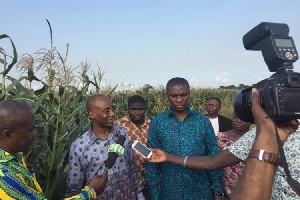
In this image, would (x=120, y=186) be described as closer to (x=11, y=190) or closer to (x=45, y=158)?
(x=45, y=158)

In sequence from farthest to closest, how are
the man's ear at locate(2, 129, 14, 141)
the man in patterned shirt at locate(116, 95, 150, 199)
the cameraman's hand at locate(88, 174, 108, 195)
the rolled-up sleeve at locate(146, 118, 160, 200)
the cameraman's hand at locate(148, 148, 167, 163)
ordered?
1. the man in patterned shirt at locate(116, 95, 150, 199)
2. the rolled-up sleeve at locate(146, 118, 160, 200)
3. the cameraman's hand at locate(148, 148, 167, 163)
4. the cameraman's hand at locate(88, 174, 108, 195)
5. the man's ear at locate(2, 129, 14, 141)

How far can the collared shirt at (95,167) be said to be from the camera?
8.84 feet

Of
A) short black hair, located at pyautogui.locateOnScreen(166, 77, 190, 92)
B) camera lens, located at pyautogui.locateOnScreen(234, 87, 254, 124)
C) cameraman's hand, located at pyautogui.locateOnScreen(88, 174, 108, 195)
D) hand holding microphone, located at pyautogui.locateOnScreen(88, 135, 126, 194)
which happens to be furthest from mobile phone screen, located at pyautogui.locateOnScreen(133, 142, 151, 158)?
camera lens, located at pyautogui.locateOnScreen(234, 87, 254, 124)

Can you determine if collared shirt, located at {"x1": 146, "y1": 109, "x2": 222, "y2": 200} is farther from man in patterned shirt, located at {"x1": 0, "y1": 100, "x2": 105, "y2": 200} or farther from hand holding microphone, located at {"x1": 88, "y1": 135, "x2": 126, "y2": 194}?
man in patterned shirt, located at {"x1": 0, "y1": 100, "x2": 105, "y2": 200}

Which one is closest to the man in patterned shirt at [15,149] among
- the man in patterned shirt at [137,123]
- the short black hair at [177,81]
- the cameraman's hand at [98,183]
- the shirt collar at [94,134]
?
the cameraman's hand at [98,183]

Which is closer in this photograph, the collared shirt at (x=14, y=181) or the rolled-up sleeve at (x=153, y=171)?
the collared shirt at (x=14, y=181)

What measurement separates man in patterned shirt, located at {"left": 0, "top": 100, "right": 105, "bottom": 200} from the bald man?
0.91 m

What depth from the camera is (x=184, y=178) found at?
300 cm

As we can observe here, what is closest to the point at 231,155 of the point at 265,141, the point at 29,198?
the point at 265,141

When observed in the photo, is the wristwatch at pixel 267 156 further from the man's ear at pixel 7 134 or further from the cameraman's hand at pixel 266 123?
the man's ear at pixel 7 134

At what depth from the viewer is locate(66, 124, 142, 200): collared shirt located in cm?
270

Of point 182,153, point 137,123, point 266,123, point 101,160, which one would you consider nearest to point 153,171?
point 182,153

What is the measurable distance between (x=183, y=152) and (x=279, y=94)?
1883 mm

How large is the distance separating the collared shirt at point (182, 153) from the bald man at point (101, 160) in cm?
23
